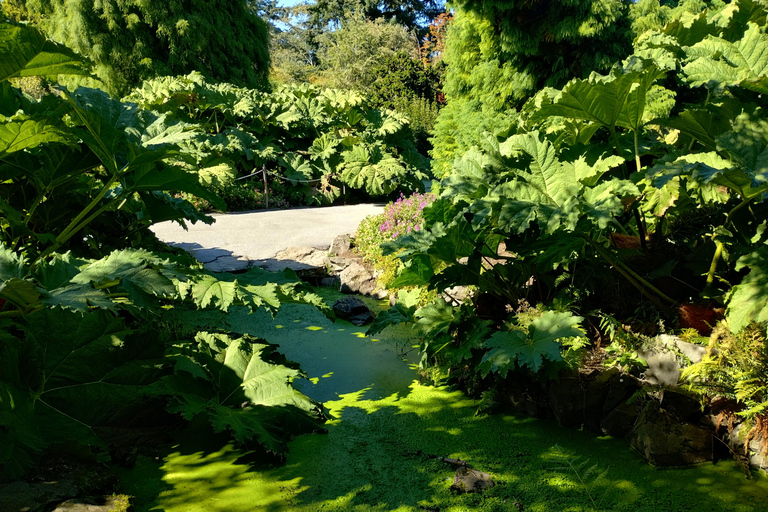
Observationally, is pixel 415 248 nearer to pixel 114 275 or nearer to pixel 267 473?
pixel 267 473

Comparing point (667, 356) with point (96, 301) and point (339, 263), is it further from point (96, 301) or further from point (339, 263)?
point (339, 263)

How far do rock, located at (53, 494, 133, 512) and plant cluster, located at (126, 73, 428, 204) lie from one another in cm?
684

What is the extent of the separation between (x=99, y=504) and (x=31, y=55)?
1.61 m

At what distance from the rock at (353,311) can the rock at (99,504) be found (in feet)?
8.33

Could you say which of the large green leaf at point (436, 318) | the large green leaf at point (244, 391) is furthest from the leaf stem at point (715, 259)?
the large green leaf at point (244, 391)

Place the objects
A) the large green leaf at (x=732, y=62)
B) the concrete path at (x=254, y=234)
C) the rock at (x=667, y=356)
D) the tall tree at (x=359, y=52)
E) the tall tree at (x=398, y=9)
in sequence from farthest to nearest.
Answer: the tall tree at (x=398, y=9) → the tall tree at (x=359, y=52) → the concrete path at (x=254, y=234) → the large green leaf at (x=732, y=62) → the rock at (x=667, y=356)

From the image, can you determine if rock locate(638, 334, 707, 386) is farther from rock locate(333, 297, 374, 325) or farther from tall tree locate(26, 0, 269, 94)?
tall tree locate(26, 0, 269, 94)

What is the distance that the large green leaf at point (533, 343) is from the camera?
2402mm

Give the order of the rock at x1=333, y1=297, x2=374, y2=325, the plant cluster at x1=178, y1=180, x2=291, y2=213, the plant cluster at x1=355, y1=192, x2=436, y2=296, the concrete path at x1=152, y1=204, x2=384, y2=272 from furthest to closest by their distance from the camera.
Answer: the plant cluster at x1=178, y1=180, x2=291, y2=213 → the concrete path at x1=152, y1=204, x2=384, y2=272 → the plant cluster at x1=355, y1=192, x2=436, y2=296 → the rock at x1=333, y1=297, x2=374, y2=325

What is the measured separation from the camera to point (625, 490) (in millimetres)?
2215

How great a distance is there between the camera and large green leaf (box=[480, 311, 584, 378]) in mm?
2402

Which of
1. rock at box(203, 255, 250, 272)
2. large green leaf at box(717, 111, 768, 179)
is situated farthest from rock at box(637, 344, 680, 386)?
rock at box(203, 255, 250, 272)

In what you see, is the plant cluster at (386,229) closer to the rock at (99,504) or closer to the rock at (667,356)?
the rock at (667,356)

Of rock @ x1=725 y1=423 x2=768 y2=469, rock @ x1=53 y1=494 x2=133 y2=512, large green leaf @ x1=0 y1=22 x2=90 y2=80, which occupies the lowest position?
rock @ x1=725 y1=423 x2=768 y2=469
